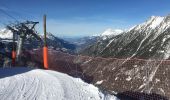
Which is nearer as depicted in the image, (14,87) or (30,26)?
(14,87)

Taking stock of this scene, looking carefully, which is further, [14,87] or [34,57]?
[34,57]

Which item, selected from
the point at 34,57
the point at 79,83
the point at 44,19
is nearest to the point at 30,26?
the point at 34,57

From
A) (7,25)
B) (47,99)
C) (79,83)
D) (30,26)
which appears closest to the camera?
(47,99)

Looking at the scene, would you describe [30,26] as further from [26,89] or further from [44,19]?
[26,89]

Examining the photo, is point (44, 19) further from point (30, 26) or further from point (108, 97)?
point (30, 26)

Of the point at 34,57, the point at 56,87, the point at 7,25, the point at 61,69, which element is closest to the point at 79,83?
the point at 56,87

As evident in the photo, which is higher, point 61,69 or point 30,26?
point 30,26

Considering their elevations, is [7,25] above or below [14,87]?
above

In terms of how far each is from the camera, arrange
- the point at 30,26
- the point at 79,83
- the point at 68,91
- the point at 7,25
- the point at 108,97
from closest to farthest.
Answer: the point at 108,97
the point at 68,91
the point at 79,83
the point at 30,26
the point at 7,25

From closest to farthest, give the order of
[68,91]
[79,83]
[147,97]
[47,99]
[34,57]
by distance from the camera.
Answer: [47,99]
[68,91]
[79,83]
[147,97]
[34,57]
